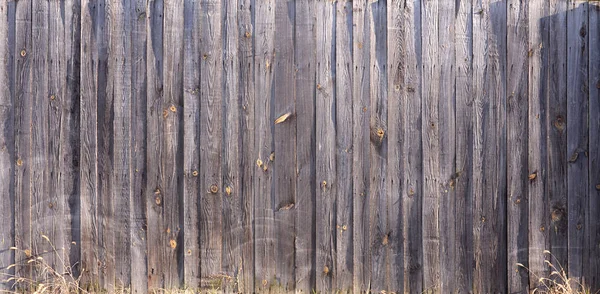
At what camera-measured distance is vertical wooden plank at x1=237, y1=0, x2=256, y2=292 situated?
10.4 feet

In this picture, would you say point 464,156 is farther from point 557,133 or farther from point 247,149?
point 247,149

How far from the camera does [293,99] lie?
10.4 ft

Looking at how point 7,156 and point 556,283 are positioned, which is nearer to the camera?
point 556,283

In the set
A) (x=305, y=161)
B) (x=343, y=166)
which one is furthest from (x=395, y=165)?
(x=305, y=161)

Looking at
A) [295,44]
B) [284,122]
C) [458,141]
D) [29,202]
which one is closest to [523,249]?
[458,141]

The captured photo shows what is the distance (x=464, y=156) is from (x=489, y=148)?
0.18 m

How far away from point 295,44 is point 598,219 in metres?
2.41

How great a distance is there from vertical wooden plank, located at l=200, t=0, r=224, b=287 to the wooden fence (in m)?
0.01

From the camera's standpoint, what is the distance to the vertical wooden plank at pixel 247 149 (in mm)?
3178

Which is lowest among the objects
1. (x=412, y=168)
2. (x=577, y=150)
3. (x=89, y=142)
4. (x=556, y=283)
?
(x=556, y=283)

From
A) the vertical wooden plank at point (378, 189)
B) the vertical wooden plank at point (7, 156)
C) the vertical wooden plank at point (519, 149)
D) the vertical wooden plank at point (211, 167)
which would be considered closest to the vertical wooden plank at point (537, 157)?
the vertical wooden plank at point (519, 149)

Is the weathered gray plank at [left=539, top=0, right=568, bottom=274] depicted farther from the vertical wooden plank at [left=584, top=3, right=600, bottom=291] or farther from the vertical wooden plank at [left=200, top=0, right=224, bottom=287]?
the vertical wooden plank at [left=200, top=0, right=224, bottom=287]

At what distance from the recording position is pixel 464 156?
10.4 feet

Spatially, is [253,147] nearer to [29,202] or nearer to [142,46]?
[142,46]
